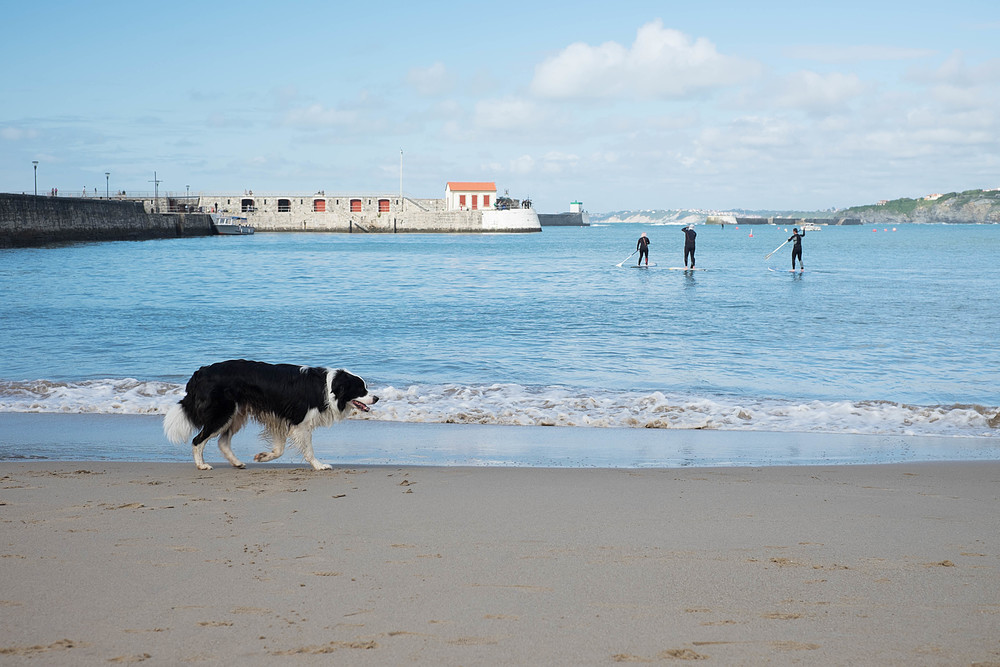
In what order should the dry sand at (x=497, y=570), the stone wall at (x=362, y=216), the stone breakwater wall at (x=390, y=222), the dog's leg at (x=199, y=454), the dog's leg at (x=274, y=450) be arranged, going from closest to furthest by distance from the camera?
the dry sand at (x=497, y=570) → the dog's leg at (x=199, y=454) → the dog's leg at (x=274, y=450) → the stone wall at (x=362, y=216) → the stone breakwater wall at (x=390, y=222)

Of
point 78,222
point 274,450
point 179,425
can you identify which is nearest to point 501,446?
point 274,450

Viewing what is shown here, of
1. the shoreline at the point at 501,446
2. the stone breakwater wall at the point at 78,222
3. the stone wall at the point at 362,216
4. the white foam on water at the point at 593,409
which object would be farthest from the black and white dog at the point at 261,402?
the stone wall at the point at 362,216

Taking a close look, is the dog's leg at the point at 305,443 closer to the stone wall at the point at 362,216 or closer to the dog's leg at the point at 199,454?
the dog's leg at the point at 199,454

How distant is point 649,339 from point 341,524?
459 inches

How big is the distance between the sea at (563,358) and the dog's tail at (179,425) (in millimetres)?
713

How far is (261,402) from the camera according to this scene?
20.6ft

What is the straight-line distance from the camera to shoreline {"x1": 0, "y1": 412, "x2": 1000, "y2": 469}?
6.70m

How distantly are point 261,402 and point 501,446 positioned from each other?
222cm

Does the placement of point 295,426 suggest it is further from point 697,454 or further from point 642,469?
point 697,454

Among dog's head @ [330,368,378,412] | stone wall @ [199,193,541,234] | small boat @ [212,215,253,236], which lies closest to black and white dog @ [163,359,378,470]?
dog's head @ [330,368,378,412]

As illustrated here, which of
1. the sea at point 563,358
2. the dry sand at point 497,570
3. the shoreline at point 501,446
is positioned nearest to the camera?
the dry sand at point 497,570

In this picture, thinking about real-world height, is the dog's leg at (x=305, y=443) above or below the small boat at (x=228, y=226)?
below

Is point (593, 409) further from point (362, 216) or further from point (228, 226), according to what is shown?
point (362, 216)

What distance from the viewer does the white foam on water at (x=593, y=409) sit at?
847 cm
